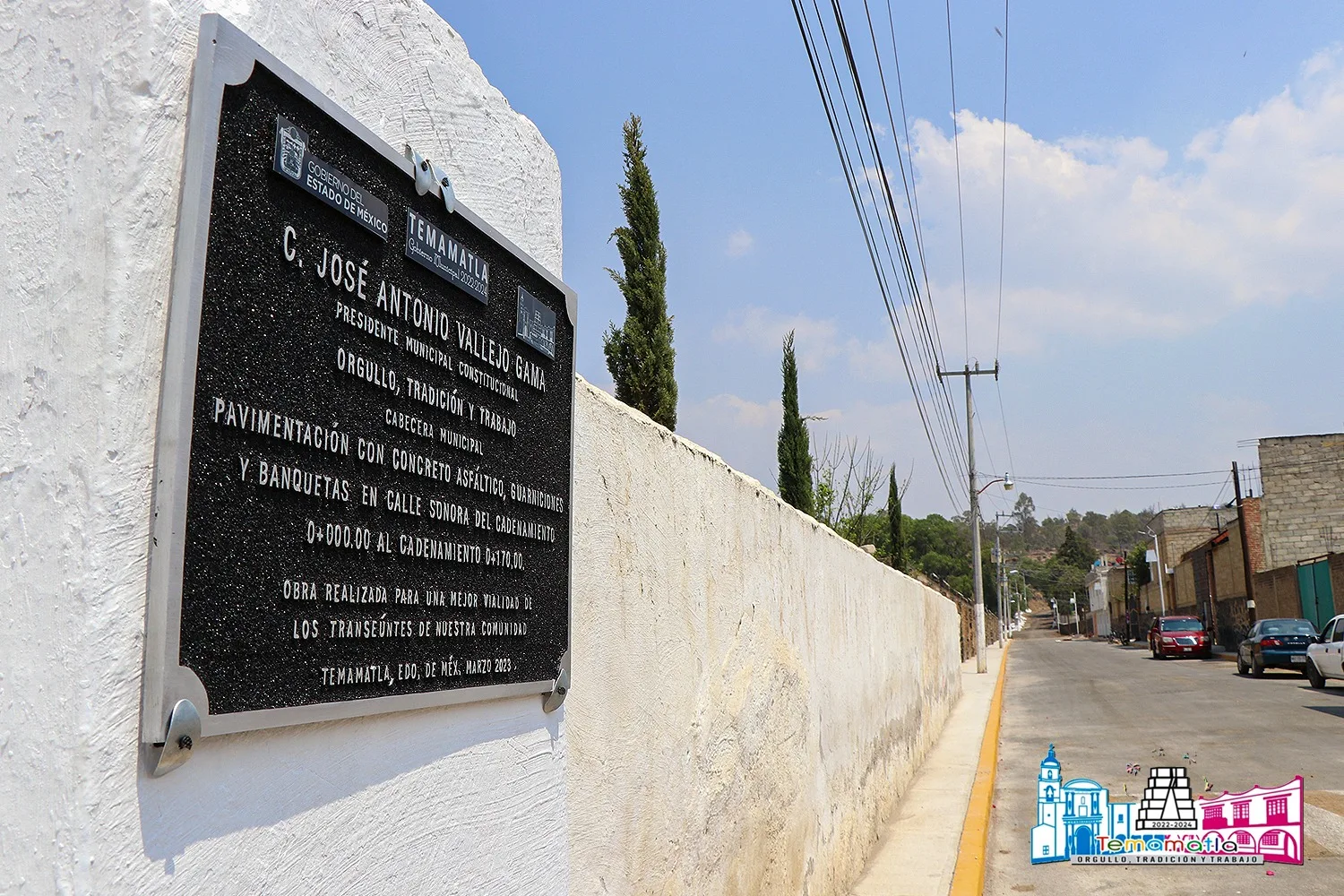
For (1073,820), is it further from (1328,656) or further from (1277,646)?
(1277,646)

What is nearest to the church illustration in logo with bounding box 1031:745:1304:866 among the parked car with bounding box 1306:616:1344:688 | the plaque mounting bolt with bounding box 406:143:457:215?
the plaque mounting bolt with bounding box 406:143:457:215

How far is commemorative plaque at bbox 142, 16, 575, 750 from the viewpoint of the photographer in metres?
1.56

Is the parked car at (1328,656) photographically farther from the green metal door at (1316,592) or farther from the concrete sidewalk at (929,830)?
the green metal door at (1316,592)

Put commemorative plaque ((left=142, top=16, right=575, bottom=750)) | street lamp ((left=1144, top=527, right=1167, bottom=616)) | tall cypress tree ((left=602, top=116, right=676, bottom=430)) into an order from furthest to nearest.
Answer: street lamp ((left=1144, top=527, right=1167, bottom=616)) → tall cypress tree ((left=602, top=116, right=676, bottom=430)) → commemorative plaque ((left=142, top=16, right=575, bottom=750))

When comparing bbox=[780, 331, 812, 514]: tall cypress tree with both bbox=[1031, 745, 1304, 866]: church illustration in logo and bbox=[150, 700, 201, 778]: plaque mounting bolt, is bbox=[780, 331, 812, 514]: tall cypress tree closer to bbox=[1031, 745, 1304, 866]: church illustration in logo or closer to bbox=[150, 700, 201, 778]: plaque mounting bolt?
bbox=[1031, 745, 1304, 866]: church illustration in logo

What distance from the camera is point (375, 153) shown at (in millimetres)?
2039

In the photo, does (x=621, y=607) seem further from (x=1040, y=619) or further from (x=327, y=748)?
(x=1040, y=619)

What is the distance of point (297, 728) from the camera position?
179 cm

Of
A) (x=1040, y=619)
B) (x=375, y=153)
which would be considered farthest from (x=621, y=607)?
(x=1040, y=619)

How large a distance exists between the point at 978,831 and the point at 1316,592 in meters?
35.1

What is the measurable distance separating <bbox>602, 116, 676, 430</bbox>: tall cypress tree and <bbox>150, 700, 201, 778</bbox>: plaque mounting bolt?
51.2 ft

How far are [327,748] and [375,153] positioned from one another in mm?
1163

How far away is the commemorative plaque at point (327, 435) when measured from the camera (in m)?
1.56

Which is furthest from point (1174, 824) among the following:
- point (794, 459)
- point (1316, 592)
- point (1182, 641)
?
point (1316, 592)
